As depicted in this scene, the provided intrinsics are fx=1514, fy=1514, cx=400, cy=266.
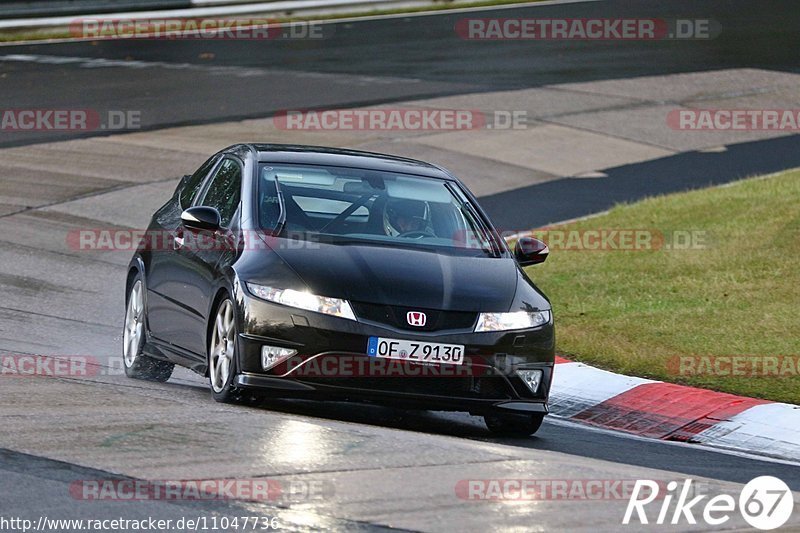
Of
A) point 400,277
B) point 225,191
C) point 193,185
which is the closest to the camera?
point 400,277

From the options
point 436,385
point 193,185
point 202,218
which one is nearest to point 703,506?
point 436,385

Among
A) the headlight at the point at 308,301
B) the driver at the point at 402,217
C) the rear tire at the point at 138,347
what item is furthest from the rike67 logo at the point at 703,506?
the rear tire at the point at 138,347

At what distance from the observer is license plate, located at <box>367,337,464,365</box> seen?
26.8 ft

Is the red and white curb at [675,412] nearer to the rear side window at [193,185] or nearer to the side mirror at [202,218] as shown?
the side mirror at [202,218]

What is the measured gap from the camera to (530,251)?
31.5ft

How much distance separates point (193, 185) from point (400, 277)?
2592 millimetres

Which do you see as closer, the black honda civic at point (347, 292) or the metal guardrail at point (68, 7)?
the black honda civic at point (347, 292)

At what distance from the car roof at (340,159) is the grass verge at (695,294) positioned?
224 cm

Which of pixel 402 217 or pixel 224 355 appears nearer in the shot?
pixel 224 355

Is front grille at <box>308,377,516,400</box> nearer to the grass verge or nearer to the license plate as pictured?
the license plate

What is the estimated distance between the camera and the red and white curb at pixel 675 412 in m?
9.36

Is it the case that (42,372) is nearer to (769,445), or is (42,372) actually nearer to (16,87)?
(769,445)

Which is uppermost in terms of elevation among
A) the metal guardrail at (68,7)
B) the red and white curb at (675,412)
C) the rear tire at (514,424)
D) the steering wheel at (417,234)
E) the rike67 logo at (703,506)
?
the steering wheel at (417,234)

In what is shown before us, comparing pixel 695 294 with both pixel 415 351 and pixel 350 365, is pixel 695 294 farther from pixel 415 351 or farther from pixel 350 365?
pixel 350 365
